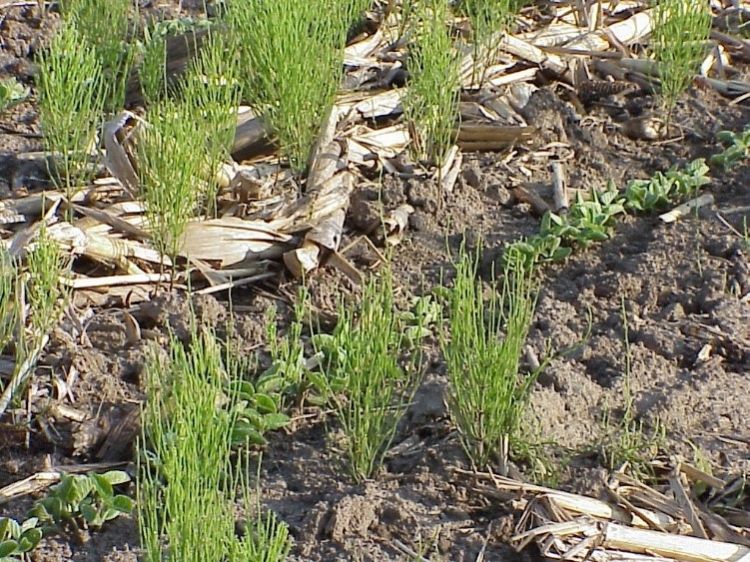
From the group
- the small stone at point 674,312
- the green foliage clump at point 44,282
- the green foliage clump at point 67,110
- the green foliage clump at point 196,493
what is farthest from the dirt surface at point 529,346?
the green foliage clump at point 196,493

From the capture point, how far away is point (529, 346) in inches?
127

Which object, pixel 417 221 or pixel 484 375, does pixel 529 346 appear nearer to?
pixel 484 375

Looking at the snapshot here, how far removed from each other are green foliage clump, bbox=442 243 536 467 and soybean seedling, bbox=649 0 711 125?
1.87m

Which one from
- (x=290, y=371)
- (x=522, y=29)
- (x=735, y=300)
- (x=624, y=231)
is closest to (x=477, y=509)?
(x=290, y=371)

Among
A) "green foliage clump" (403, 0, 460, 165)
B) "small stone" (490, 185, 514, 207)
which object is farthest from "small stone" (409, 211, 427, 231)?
"small stone" (490, 185, 514, 207)

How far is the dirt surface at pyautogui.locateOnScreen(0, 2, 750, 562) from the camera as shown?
2.65 m

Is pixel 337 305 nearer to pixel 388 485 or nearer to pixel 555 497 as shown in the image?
pixel 388 485

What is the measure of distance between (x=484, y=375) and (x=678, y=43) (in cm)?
209

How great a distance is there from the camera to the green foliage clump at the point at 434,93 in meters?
3.89

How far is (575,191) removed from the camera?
Result: 4082 mm

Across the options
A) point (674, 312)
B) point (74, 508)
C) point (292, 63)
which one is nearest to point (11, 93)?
point (292, 63)

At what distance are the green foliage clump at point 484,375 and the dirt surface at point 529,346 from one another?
3.8 inches

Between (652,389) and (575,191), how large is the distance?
112cm

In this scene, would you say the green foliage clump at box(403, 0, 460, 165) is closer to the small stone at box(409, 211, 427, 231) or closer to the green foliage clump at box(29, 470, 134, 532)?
the small stone at box(409, 211, 427, 231)
